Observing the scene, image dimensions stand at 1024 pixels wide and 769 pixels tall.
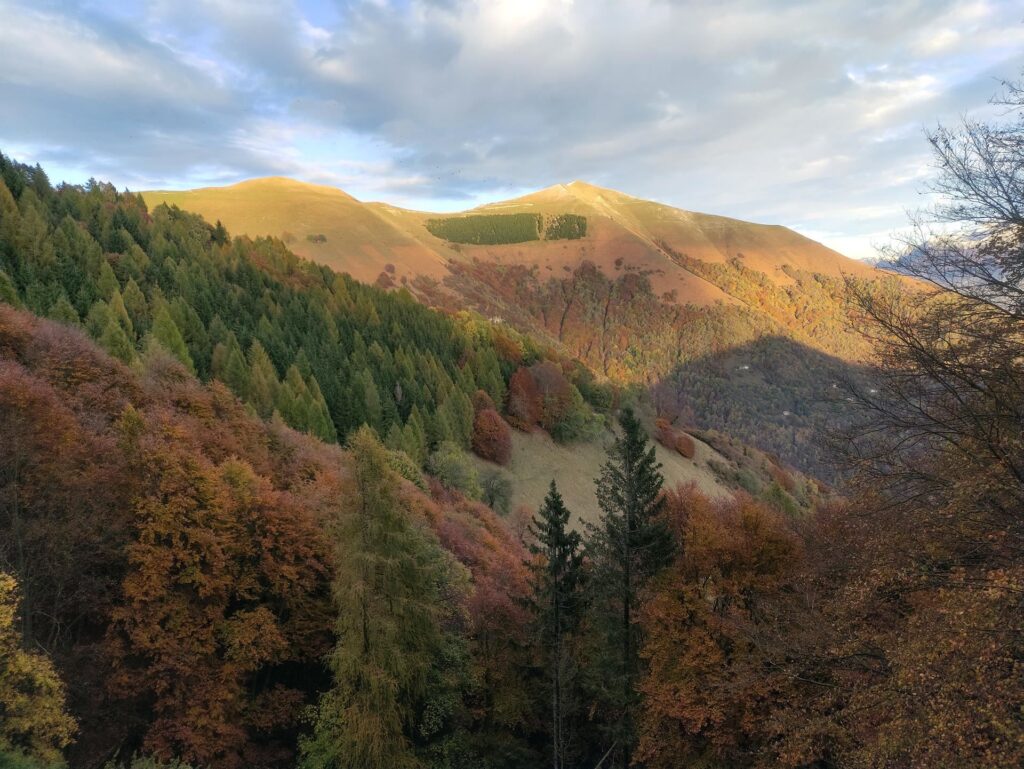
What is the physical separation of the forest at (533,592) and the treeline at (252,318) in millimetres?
20355

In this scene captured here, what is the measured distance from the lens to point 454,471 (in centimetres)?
6331

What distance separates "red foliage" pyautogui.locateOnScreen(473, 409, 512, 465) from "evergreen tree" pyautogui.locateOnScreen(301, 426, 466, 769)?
55.2 meters

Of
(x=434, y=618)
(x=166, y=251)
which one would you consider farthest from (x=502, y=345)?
(x=434, y=618)

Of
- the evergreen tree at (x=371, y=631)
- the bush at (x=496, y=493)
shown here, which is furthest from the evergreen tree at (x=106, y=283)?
the evergreen tree at (x=371, y=631)

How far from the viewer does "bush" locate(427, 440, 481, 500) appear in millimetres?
62625

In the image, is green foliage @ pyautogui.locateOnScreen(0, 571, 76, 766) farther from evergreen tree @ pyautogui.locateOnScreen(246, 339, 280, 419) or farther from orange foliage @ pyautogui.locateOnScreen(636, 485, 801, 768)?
evergreen tree @ pyautogui.locateOnScreen(246, 339, 280, 419)

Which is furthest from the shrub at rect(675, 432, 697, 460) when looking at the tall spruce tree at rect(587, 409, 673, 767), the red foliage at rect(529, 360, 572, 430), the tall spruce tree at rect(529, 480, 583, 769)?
the tall spruce tree at rect(529, 480, 583, 769)

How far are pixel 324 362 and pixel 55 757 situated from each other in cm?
6261

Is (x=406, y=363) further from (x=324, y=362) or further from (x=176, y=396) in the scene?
(x=176, y=396)

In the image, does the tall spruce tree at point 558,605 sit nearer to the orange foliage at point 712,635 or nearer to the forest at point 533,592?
the forest at point 533,592

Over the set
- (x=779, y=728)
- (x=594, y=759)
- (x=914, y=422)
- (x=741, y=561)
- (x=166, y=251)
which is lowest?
(x=594, y=759)

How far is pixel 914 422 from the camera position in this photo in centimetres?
1073

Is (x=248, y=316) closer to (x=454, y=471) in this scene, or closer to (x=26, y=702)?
(x=454, y=471)

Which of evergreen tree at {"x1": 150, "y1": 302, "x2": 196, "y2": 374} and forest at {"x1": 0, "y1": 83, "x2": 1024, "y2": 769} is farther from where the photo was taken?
evergreen tree at {"x1": 150, "y1": 302, "x2": 196, "y2": 374}
